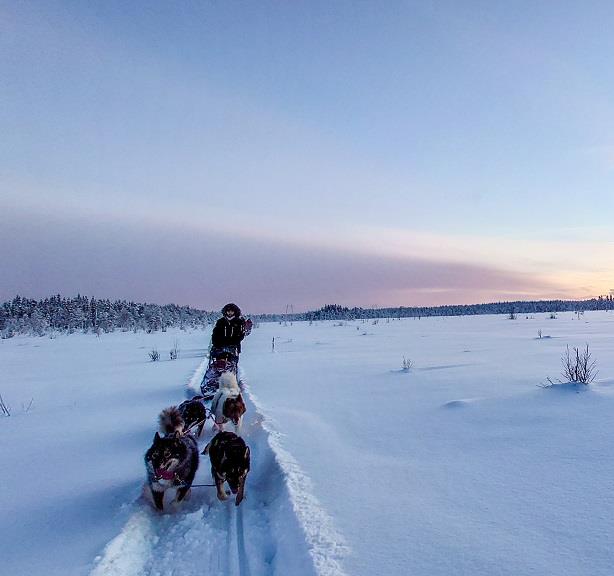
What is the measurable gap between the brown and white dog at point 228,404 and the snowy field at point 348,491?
0.47m

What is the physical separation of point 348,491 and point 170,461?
1.47m

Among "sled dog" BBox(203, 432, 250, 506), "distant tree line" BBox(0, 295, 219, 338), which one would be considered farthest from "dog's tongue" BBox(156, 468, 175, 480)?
"distant tree line" BBox(0, 295, 219, 338)

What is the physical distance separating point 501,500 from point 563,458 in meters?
1.15

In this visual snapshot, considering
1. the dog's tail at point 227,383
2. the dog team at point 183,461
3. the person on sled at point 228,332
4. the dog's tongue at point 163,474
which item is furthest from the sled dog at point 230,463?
the person on sled at point 228,332

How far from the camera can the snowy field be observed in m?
2.72

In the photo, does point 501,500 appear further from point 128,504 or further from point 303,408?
point 303,408

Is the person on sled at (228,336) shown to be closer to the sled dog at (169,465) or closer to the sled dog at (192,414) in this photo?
the sled dog at (192,414)

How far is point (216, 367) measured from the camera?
751cm

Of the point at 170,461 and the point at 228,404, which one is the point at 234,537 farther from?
the point at 228,404

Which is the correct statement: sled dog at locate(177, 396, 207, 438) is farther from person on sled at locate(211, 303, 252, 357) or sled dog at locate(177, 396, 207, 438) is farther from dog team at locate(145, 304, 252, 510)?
person on sled at locate(211, 303, 252, 357)

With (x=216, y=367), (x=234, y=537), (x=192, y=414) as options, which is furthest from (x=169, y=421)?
(x=216, y=367)

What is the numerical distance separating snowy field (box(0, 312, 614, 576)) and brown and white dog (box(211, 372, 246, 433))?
18.5 inches

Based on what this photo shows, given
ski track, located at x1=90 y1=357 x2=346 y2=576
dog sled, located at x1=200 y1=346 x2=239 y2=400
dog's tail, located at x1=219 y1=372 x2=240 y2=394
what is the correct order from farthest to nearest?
dog sled, located at x1=200 y1=346 x2=239 y2=400 < dog's tail, located at x1=219 y1=372 x2=240 y2=394 < ski track, located at x1=90 y1=357 x2=346 y2=576

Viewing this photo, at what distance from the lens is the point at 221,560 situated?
3.02m
